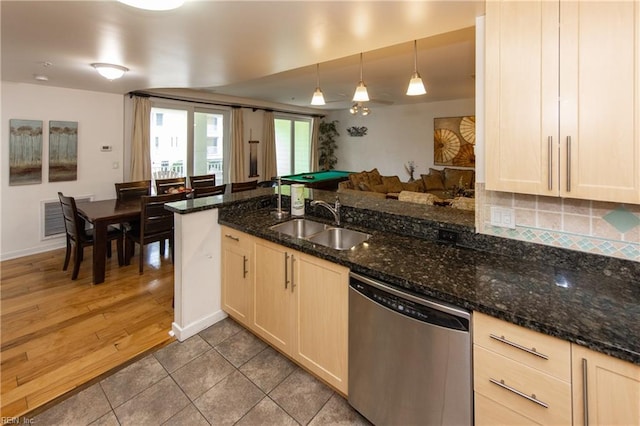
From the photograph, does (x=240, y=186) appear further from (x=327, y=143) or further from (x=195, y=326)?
(x=327, y=143)

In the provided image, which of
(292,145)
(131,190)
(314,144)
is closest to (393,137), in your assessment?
(314,144)

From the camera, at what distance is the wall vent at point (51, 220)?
4.46 m

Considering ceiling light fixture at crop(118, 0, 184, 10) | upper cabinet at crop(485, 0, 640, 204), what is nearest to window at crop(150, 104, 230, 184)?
ceiling light fixture at crop(118, 0, 184, 10)

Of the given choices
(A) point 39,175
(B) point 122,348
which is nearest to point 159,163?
(A) point 39,175

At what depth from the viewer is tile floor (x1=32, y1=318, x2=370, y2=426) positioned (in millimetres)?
1712

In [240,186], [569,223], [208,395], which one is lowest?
[208,395]

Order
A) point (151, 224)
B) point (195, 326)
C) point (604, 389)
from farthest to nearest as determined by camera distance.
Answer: point (151, 224)
point (195, 326)
point (604, 389)

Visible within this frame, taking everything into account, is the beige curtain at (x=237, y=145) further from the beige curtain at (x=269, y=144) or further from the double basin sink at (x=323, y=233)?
the double basin sink at (x=323, y=233)

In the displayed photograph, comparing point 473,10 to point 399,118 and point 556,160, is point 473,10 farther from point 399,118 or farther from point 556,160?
point 399,118

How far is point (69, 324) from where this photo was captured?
2625mm

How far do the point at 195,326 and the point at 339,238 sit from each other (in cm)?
135

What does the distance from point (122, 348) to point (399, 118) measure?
7.78m

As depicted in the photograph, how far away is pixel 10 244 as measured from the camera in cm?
420

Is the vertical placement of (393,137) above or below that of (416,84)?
above
